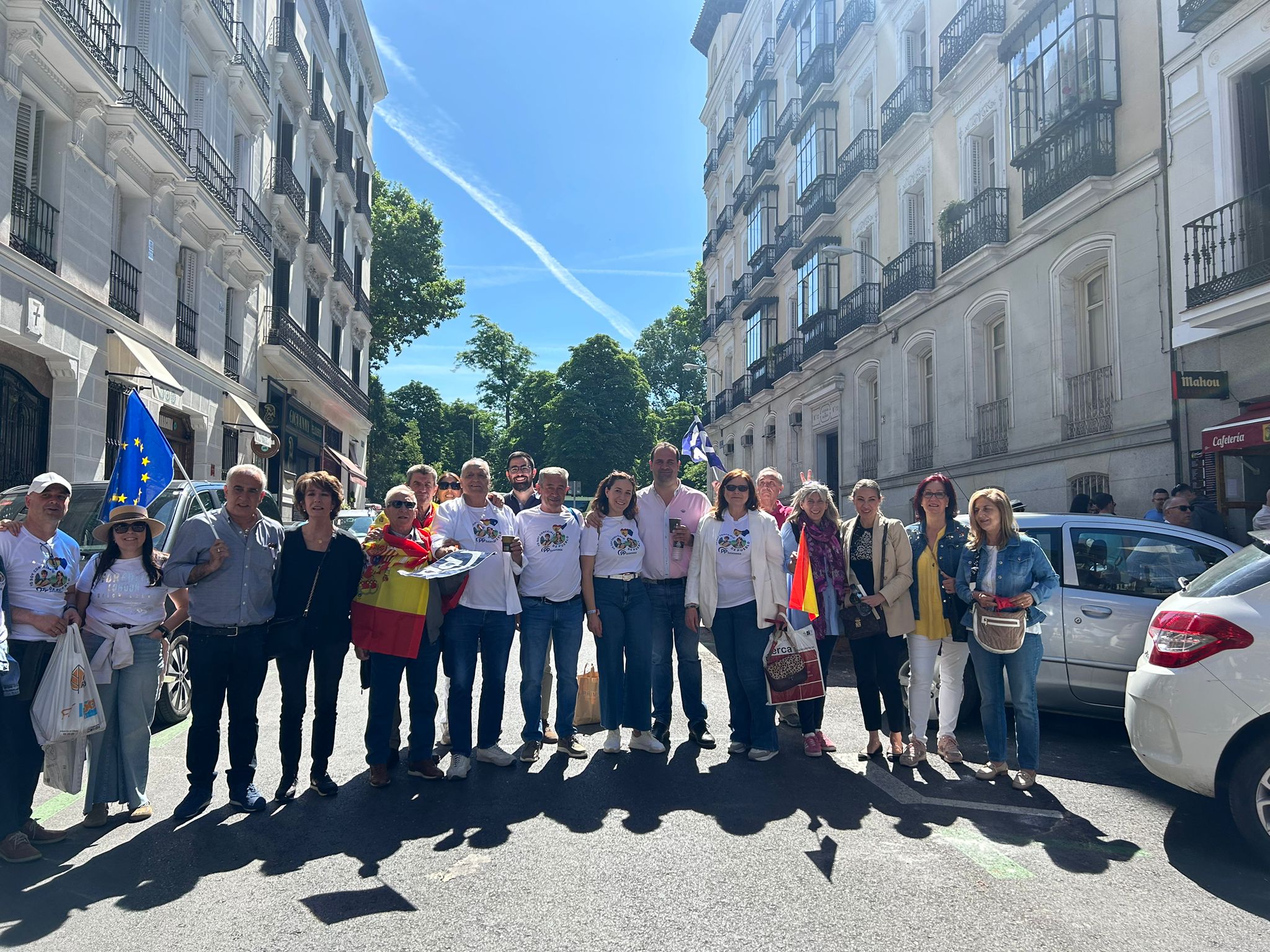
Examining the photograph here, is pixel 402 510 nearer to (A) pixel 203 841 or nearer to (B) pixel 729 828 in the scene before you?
(A) pixel 203 841

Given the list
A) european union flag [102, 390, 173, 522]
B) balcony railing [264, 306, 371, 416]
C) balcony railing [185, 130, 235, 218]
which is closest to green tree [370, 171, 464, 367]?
balcony railing [264, 306, 371, 416]

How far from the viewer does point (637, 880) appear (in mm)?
3893

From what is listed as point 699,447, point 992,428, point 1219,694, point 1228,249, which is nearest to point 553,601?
point 1219,694

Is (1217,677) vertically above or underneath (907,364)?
underneath

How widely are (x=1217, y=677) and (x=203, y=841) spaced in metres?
4.87

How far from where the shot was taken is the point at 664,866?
4055 mm

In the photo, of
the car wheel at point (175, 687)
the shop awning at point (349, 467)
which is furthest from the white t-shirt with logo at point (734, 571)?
the shop awning at point (349, 467)

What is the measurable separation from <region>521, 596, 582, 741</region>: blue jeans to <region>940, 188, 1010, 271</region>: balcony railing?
13.7 metres

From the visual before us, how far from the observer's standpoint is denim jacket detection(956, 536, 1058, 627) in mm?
5480

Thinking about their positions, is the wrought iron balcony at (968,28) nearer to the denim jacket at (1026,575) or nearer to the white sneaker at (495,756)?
the denim jacket at (1026,575)

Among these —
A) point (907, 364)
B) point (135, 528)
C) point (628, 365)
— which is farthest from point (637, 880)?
point (628, 365)

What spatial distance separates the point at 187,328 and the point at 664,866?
17652mm

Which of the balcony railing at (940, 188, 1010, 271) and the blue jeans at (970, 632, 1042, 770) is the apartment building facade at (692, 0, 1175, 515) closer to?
the balcony railing at (940, 188, 1010, 271)

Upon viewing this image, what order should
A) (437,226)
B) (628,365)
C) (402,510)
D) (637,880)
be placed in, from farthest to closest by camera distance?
(628,365) < (437,226) < (402,510) < (637,880)
